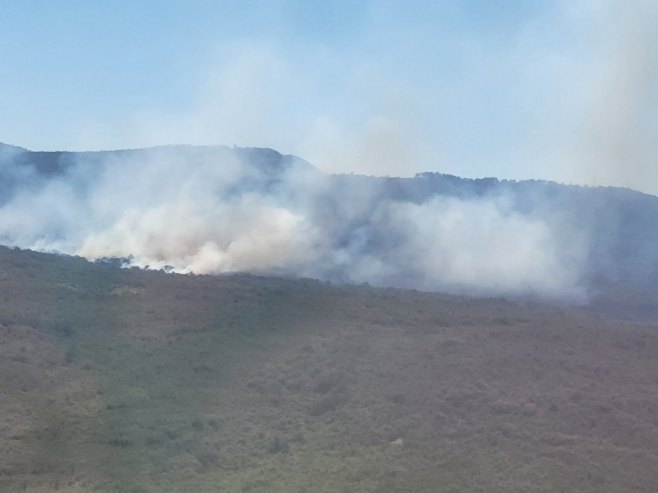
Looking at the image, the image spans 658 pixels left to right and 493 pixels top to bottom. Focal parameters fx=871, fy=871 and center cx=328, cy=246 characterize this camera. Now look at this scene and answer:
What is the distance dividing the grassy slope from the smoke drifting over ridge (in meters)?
18.6

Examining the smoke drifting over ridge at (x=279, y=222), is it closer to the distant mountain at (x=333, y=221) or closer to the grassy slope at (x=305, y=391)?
the distant mountain at (x=333, y=221)

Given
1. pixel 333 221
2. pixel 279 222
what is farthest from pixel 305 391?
pixel 333 221

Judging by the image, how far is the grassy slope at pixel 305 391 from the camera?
30.3 meters

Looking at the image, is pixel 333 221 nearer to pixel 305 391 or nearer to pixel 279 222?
pixel 279 222

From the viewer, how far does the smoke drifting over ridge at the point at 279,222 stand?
244 ft

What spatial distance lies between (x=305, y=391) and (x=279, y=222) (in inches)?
1718

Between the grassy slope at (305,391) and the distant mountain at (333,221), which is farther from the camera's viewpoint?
the distant mountain at (333,221)

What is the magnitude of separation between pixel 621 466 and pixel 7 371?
85.3 feet

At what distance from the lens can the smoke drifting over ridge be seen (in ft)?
244

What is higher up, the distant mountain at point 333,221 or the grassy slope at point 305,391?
the distant mountain at point 333,221

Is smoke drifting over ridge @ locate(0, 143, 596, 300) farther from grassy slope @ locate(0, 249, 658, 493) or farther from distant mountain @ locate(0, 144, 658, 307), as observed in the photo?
grassy slope @ locate(0, 249, 658, 493)

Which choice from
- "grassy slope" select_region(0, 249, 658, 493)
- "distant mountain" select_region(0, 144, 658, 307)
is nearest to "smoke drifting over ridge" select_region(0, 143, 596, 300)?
"distant mountain" select_region(0, 144, 658, 307)

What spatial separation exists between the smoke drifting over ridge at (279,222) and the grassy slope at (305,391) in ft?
61.0

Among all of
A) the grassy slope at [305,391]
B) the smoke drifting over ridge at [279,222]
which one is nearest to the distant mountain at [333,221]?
the smoke drifting over ridge at [279,222]
